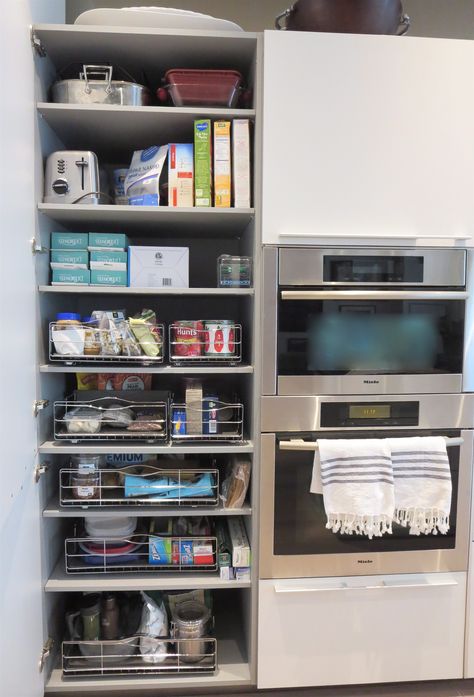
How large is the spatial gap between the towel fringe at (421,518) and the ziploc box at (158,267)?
A: 3.17 feet

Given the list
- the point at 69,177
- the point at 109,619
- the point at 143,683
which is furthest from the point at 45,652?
the point at 69,177

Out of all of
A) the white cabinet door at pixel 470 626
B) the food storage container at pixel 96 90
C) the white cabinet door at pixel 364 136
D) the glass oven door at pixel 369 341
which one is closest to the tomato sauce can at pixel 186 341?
the glass oven door at pixel 369 341

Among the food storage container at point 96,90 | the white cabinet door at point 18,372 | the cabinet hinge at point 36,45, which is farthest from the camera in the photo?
the food storage container at point 96,90

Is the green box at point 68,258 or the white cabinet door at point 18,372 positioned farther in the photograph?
the green box at point 68,258

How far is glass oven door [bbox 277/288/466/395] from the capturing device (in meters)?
1.41

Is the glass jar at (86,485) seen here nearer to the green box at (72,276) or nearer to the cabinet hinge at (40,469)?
the cabinet hinge at (40,469)

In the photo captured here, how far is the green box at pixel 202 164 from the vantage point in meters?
1.42

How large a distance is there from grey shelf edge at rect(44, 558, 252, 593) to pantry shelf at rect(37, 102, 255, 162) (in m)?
1.42

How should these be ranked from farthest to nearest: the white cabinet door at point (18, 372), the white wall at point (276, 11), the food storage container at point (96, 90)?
the white wall at point (276, 11) → the food storage container at point (96, 90) → the white cabinet door at point (18, 372)

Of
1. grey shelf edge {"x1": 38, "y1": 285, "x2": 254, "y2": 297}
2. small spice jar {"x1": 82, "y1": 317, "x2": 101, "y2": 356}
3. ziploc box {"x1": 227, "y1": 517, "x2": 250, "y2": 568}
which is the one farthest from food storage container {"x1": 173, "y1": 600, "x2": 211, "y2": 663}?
grey shelf edge {"x1": 38, "y1": 285, "x2": 254, "y2": 297}

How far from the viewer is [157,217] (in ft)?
4.86

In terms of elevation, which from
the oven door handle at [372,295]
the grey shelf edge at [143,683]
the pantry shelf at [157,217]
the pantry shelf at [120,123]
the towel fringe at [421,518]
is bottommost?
the grey shelf edge at [143,683]

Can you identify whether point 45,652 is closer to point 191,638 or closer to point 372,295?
point 191,638

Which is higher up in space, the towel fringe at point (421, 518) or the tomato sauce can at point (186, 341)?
the tomato sauce can at point (186, 341)
